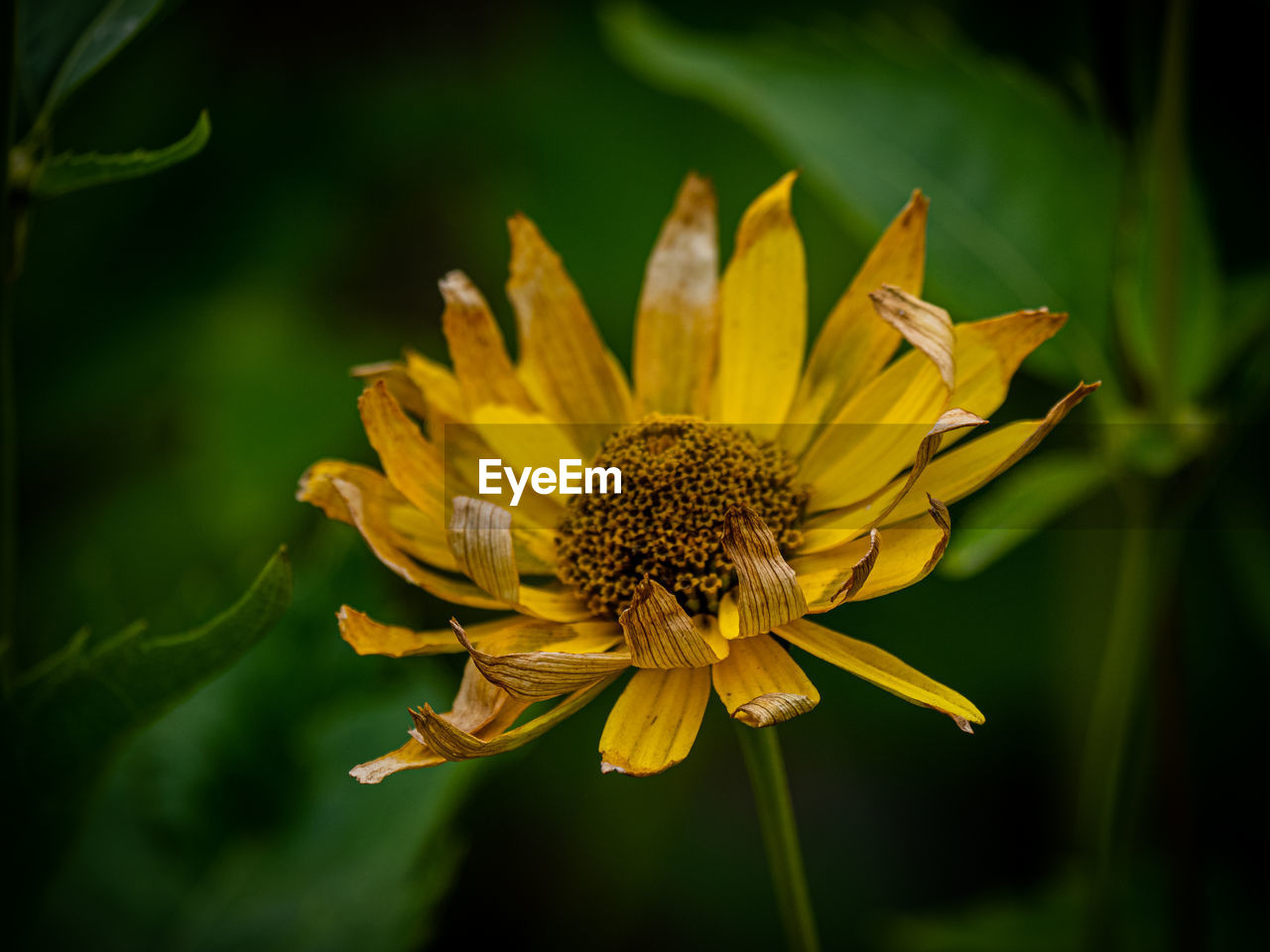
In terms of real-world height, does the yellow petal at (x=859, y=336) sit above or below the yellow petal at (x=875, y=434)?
above

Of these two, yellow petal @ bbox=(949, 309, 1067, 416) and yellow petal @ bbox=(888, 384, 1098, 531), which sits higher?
yellow petal @ bbox=(949, 309, 1067, 416)

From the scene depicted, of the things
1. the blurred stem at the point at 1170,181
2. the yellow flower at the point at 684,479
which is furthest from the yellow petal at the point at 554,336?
the blurred stem at the point at 1170,181

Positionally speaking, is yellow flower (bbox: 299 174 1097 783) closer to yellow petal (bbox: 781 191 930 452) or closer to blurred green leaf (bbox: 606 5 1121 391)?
yellow petal (bbox: 781 191 930 452)

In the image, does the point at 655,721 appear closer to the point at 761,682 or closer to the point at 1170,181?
the point at 761,682

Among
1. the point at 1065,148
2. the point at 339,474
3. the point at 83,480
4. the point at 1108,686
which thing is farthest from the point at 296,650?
the point at 83,480

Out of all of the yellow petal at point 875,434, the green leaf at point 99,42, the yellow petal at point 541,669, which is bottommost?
the yellow petal at point 541,669

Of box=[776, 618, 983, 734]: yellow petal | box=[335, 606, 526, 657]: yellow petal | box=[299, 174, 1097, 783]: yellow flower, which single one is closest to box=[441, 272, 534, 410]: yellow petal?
box=[299, 174, 1097, 783]: yellow flower

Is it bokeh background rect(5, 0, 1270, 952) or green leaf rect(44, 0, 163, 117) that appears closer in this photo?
green leaf rect(44, 0, 163, 117)

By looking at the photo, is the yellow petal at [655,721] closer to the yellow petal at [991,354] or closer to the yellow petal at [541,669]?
the yellow petal at [541,669]
